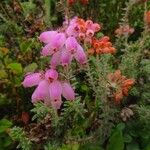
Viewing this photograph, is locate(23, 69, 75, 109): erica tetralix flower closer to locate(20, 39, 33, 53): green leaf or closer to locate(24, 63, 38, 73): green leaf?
locate(24, 63, 38, 73): green leaf

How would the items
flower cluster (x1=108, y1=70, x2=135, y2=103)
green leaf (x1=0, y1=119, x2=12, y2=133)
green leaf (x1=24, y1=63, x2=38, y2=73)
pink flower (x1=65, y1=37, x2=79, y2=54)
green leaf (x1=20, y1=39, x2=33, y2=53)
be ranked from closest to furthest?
pink flower (x1=65, y1=37, x2=79, y2=54) → flower cluster (x1=108, y1=70, x2=135, y2=103) → green leaf (x1=0, y1=119, x2=12, y2=133) → green leaf (x1=24, y1=63, x2=38, y2=73) → green leaf (x1=20, y1=39, x2=33, y2=53)

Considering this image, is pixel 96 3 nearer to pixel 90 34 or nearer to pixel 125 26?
pixel 125 26

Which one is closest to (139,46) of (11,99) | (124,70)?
(124,70)

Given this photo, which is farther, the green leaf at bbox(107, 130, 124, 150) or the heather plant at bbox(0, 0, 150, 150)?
the green leaf at bbox(107, 130, 124, 150)

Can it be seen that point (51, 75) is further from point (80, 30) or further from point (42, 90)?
point (80, 30)

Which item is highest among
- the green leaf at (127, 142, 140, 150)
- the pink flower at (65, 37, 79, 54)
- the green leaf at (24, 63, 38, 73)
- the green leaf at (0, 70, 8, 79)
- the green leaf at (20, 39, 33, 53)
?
the pink flower at (65, 37, 79, 54)

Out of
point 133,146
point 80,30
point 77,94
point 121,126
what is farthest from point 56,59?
point 133,146

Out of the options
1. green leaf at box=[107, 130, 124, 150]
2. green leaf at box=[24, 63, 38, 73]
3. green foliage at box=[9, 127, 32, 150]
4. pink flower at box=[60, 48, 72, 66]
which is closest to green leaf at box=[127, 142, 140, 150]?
green leaf at box=[107, 130, 124, 150]

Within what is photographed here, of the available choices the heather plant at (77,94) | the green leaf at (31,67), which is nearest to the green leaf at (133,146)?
the heather plant at (77,94)
